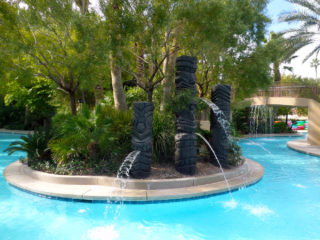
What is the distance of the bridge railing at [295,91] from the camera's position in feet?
50.4

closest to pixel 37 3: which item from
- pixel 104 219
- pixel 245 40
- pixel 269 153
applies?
pixel 104 219

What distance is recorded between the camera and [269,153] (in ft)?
43.3

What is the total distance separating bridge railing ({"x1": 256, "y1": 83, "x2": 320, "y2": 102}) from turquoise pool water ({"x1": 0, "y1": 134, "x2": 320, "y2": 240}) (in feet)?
30.2

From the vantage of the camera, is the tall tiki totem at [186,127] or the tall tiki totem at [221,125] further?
the tall tiki totem at [221,125]

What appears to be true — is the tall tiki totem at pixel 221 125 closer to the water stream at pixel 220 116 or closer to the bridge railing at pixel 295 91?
the water stream at pixel 220 116

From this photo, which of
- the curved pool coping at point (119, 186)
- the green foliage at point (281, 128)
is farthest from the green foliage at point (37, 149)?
the green foliage at point (281, 128)

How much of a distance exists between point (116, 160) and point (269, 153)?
8.84 meters

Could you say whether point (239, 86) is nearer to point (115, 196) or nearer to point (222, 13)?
point (222, 13)

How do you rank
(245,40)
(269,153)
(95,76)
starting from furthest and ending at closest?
(269,153), (245,40), (95,76)

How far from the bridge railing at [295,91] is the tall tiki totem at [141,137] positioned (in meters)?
9.79

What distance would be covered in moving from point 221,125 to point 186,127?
1.50m

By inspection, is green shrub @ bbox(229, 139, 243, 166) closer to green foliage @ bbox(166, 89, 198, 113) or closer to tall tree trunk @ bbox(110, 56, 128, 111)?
green foliage @ bbox(166, 89, 198, 113)

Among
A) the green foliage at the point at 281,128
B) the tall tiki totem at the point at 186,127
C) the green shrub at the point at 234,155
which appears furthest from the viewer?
the green foliage at the point at 281,128

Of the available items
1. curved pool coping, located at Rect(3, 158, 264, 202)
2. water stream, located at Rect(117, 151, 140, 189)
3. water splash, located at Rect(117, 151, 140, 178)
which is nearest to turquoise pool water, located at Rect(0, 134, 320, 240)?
curved pool coping, located at Rect(3, 158, 264, 202)
